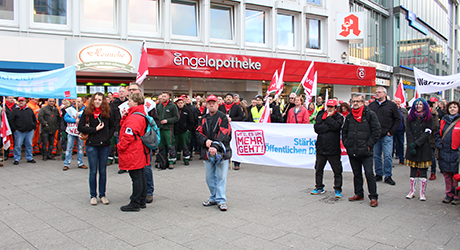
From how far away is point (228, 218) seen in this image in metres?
5.42

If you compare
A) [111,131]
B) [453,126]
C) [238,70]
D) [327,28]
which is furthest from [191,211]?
[327,28]

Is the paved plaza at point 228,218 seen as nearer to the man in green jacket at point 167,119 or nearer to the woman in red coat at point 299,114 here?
the man in green jacket at point 167,119

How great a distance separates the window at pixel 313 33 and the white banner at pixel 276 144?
1446 centimetres

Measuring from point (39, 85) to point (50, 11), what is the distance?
7617 millimetres

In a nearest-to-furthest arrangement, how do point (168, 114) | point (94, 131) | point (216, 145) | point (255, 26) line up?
point (216, 145), point (94, 131), point (168, 114), point (255, 26)

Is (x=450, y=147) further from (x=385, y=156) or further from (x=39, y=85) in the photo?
(x=39, y=85)

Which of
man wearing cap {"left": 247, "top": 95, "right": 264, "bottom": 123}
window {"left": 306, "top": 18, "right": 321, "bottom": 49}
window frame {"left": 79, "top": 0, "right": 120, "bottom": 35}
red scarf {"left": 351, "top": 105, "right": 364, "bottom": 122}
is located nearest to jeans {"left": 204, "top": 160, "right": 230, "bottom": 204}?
red scarf {"left": 351, "top": 105, "right": 364, "bottom": 122}

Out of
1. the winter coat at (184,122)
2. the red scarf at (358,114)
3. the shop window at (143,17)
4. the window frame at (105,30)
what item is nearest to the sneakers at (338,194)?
the red scarf at (358,114)

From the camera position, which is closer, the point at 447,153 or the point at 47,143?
the point at 447,153

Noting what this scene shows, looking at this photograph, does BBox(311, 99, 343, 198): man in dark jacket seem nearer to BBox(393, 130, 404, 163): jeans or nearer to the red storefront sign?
BBox(393, 130, 404, 163): jeans

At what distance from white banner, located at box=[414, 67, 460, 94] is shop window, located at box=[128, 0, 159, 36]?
12.6 meters

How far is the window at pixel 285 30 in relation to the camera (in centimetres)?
2134

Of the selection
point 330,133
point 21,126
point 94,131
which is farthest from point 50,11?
point 330,133

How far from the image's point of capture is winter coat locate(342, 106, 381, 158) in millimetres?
6254
